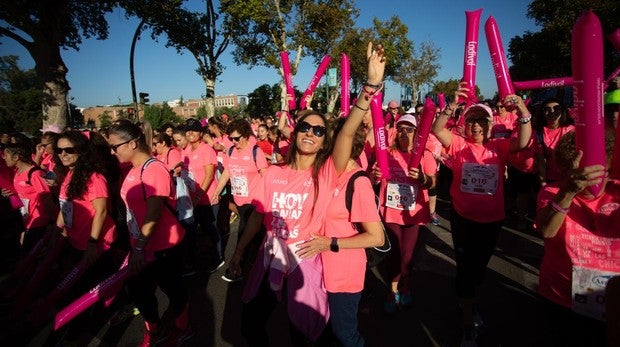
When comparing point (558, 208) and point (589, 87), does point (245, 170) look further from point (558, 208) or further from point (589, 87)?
point (589, 87)

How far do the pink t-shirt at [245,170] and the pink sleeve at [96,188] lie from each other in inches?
72.6

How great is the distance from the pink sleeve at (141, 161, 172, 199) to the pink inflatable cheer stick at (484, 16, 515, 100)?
2703mm

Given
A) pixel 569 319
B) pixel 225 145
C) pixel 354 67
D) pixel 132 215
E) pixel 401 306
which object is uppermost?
pixel 354 67

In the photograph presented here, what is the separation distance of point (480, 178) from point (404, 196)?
2.44ft

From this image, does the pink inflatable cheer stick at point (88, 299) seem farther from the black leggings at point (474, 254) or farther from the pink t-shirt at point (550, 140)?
the pink t-shirt at point (550, 140)

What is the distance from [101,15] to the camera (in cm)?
1531

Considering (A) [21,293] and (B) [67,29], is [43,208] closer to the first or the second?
(A) [21,293]

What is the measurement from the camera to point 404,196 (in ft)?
11.0

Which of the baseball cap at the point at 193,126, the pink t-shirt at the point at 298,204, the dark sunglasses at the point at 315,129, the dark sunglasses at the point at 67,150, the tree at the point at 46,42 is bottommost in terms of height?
the pink t-shirt at the point at 298,204

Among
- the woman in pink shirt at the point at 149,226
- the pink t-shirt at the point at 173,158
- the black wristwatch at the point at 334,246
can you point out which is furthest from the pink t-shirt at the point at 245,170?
the black wristwatch at the point at 334,246

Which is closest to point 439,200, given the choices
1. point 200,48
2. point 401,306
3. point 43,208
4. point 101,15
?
point 401,306

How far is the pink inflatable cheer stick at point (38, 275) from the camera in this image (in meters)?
3.38

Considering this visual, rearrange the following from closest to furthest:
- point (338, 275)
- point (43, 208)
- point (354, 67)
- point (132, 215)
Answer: point (338, 275) → point (132, 215) → point (43, 208) → point (354, 67)

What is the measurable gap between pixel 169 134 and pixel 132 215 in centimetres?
389
